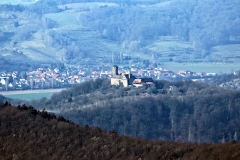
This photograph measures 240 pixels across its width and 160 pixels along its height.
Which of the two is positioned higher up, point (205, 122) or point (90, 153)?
point (90, 153)

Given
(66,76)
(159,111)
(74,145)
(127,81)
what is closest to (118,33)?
(66,76)

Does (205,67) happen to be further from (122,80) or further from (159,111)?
(159,111)

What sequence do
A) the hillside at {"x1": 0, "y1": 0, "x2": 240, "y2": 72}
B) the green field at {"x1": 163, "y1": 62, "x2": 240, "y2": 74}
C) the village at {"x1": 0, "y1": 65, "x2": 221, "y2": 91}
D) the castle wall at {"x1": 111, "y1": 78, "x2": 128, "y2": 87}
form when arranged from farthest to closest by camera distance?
the hillside at {"x1": 0, "y1": 0, "x2": 240, "y2": 72}
the green field at {"x1": 163, "y1": 62, "x2": 240, "y2": 74}
the village at {"x1": 0, "y1": 65, "x2": 221, "y2": 91}
the castle wall at {"x1": 111, "y1": 78, "x2": 128, "y2": 87}

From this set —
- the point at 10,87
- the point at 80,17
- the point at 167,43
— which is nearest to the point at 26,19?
the point at 80,17

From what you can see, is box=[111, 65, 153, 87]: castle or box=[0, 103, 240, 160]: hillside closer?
box=[0, 103, 240, 160]: hillside

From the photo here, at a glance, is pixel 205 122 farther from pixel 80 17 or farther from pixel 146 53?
pixel 80 17

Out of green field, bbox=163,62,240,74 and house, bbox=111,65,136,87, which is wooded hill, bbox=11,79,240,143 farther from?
green field, bbox=163,62,240,74

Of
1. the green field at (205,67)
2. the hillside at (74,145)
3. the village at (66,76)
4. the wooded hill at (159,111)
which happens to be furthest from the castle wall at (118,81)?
the hillside at (74,145)

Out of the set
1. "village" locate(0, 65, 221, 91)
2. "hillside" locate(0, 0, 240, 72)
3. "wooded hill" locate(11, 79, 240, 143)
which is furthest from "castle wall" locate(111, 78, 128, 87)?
"hillside" locate(0, 0, 240, 72)
